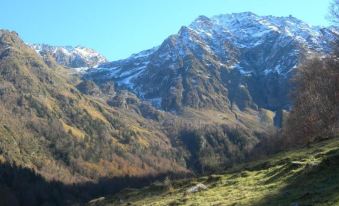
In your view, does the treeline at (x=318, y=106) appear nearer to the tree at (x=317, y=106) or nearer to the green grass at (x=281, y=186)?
the tree at (x=317, y=106)

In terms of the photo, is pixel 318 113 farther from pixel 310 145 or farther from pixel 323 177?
pixel 323 177

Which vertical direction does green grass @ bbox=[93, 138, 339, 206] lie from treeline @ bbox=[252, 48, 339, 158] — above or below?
below

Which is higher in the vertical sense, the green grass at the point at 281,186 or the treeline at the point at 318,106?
the treeline at the point at 318,106

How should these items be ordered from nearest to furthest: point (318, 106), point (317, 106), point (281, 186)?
point (281, 186) < point (318, 106) < point (317, 106)

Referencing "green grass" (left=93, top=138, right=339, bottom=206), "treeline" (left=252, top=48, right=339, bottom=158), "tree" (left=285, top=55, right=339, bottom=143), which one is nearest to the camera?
"green grass" (left=93, top=138, right=339, bottom=206)

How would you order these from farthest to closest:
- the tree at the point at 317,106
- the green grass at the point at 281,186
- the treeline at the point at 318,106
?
the tree at the point at 317,106 → the treeline at the point at 318,106 → the green grass at the point at 281,186

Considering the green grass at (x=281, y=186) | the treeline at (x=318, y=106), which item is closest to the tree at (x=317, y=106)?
the treeline at (x=318, y=106)

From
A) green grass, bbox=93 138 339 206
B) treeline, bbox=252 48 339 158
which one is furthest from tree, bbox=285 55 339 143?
green grass, bbox=93 138 339 206

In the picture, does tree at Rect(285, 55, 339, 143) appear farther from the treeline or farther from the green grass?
the green grass

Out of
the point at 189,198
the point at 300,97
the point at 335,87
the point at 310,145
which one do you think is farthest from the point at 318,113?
the point at 189,198

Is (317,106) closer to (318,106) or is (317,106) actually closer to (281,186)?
(318,106)

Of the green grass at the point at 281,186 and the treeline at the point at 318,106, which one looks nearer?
the green grass at the point at 281,186

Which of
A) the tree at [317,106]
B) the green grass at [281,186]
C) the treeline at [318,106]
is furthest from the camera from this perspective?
the tree at [317,106]

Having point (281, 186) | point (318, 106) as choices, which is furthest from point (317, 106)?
point (281, 186)
